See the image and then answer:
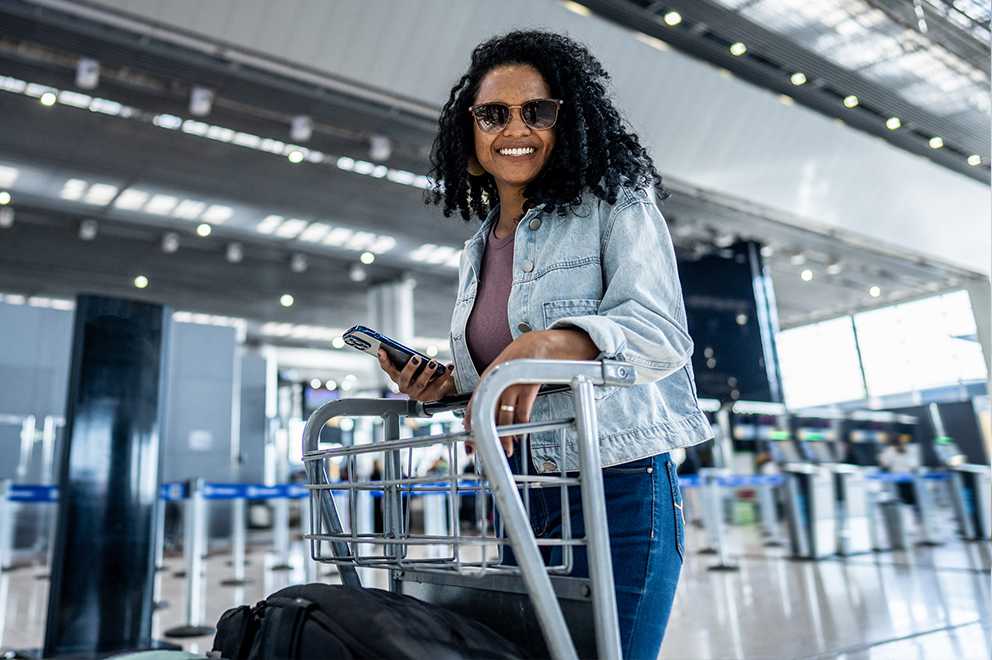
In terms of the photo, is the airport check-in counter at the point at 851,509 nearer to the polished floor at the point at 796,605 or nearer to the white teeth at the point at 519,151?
the polished floor at the point at 796,605

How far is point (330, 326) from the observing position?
1984cm

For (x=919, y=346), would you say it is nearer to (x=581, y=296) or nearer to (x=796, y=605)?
(x=796, y=605)

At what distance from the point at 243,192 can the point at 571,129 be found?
409 inches

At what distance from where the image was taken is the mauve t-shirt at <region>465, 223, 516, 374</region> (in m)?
1.11

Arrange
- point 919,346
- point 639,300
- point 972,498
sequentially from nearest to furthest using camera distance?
point 639,300 < point 972,498 < point 919,346

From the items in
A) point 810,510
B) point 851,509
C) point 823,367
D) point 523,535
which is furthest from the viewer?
point 823,367

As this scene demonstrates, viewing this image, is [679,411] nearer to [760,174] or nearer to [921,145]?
[760,174]

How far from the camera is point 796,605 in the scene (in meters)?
4.21

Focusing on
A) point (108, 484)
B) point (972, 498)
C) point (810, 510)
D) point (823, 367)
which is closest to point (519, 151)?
point (108, 484)

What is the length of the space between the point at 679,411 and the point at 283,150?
9.24 meters

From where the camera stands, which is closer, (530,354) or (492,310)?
(530,354)

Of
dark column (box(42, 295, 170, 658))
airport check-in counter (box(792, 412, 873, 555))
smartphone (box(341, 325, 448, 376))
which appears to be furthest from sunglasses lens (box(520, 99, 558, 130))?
airport check-in counter (box(792, 412, 873, 555))

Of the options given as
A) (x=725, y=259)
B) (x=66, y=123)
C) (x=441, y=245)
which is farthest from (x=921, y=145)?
(x=66, y=123)

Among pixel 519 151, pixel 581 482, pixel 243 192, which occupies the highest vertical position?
pixel 243 192
